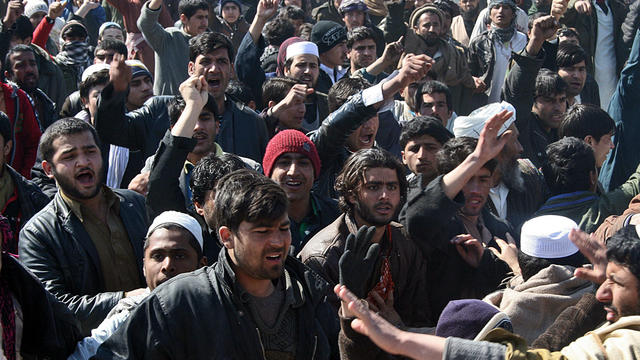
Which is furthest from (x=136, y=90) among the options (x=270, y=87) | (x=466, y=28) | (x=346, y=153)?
(x=466, y=28)

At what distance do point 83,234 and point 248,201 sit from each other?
1261mm

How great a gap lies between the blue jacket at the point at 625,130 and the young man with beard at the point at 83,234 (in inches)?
173

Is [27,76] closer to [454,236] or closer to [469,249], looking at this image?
[454,236]

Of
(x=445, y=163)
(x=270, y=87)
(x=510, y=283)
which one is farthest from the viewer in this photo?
(x=270, y=87)

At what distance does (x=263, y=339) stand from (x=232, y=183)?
608 mm

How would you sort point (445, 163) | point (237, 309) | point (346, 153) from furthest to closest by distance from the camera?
point (346, 153), point (445, 163), point (237, 309)

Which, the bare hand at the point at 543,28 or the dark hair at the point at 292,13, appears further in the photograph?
the dark hair at the point at 292,13

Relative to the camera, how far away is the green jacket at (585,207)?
17.6ft

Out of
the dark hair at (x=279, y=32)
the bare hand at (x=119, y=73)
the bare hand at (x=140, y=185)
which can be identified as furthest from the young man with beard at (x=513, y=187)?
the dark hair at (x=279, y=32)

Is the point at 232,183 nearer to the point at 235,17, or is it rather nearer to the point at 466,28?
the point at 235,17

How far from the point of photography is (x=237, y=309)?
3.19 meters

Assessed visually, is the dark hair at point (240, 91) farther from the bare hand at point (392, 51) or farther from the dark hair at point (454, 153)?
the dark hair at point (454, 153)

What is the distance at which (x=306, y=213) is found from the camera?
4926mm

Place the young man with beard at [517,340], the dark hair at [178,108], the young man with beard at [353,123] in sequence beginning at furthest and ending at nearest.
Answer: the dark hair at [178,108] → the young man with beard at [353,123] → the young man with beard at [517,340]
